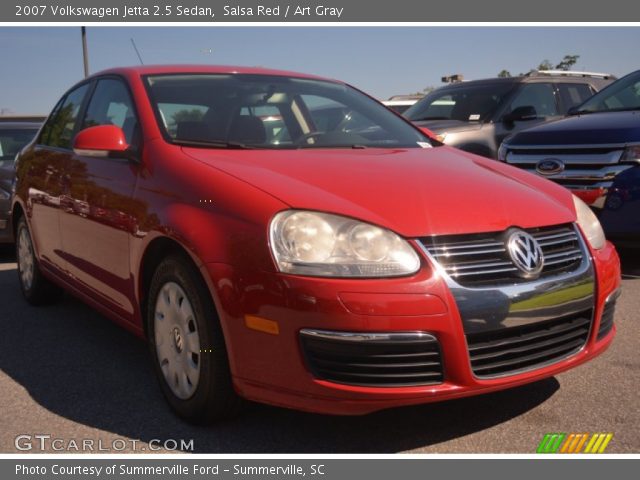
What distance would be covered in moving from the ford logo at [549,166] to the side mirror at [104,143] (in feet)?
13.1

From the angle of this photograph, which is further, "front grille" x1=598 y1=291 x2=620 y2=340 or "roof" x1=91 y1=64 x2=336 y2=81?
"roof" x1=91 y1=64 x2=336 y2=81

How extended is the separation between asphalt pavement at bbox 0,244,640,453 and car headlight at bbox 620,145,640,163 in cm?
217

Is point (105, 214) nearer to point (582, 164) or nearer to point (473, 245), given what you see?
point (473, 245)

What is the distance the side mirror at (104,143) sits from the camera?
12.3ft

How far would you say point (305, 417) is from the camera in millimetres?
3367

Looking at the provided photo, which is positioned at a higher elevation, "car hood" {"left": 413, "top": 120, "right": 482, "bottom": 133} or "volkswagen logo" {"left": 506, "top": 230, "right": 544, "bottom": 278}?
"volkswagen logo" {"left": 506, "top": 230, "right": 544, "bottom": 278}

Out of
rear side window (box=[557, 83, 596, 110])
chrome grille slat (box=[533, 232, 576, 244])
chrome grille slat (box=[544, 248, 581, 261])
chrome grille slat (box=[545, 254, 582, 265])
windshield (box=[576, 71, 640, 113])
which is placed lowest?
chrome grille slat (box=[545, 254, 582, 265])

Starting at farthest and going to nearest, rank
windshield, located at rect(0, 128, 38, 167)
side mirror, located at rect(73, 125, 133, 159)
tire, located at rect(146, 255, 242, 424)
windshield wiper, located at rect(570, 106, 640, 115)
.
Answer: windshield, located at rect(0, 128, 38, 167) → windshield wiper, located at rect(570, 106, 640, 115) → side mirror, located at rect(73, 125, 133, 159) → tire, located at rect(146, 255, 242, 424)

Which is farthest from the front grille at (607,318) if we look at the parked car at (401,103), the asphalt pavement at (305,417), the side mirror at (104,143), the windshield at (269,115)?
the parked car at (401,103)

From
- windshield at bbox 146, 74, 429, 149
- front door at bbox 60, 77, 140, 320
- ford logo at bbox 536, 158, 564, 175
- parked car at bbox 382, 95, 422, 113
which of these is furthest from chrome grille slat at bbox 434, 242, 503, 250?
parked car at bbox 382, 95, 422, 113

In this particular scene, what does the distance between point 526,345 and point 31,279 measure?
152 inches

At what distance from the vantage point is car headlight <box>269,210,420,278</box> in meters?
2.79

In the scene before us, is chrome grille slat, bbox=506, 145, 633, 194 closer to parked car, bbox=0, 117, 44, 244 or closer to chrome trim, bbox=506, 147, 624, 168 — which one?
chrome trim, bbox=506, 147, 624, 168
